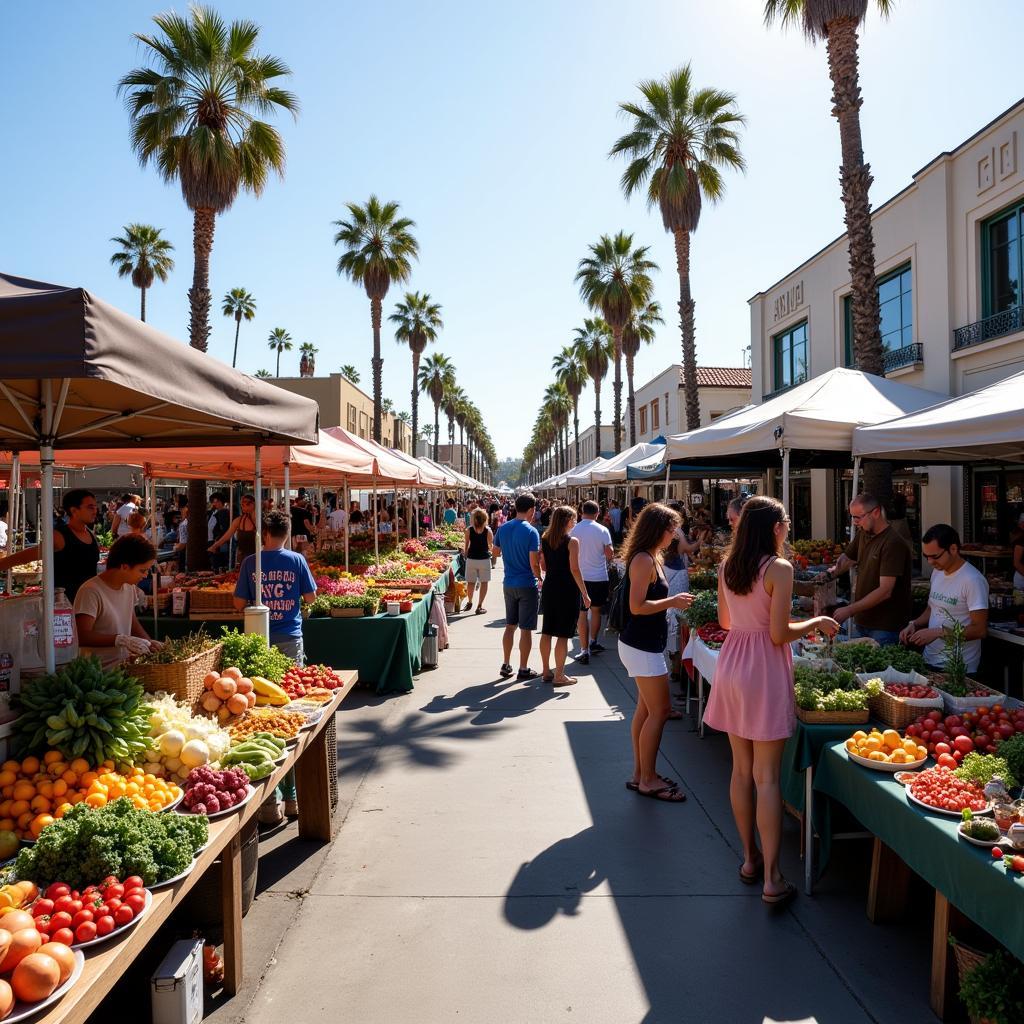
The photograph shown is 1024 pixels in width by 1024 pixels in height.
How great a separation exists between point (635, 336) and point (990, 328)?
2359 centimetres

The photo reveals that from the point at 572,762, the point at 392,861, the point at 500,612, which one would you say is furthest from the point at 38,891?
the point at 500,612

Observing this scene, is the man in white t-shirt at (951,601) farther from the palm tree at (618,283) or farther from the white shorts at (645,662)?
the palm tree at (618,283)

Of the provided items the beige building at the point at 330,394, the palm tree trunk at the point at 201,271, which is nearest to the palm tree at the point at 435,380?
the beige building at the point at 330,394

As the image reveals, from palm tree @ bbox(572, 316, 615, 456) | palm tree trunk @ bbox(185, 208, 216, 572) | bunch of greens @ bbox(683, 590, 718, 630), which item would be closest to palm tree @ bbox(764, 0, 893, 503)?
bunch of greens @ bbox(683, 590, 718, 630)

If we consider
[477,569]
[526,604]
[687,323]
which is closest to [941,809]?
[526,604]

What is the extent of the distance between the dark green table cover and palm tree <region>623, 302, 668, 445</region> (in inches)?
972

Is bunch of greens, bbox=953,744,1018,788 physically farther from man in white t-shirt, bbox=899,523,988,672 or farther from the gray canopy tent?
the gray canopy tent

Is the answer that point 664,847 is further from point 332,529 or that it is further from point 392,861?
point 332,529

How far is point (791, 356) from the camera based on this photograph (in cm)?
2055

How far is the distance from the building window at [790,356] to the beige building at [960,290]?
169 inches

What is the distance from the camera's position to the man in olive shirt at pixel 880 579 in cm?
590

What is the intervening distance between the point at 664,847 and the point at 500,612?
10.3 m

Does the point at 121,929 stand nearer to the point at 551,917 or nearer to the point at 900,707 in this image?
the point at 551,917

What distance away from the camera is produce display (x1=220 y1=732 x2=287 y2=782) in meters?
3.52
